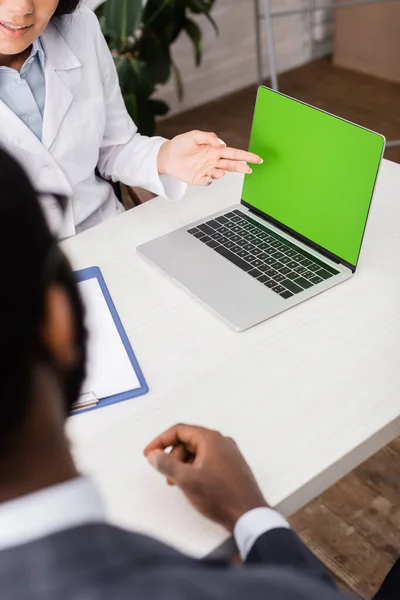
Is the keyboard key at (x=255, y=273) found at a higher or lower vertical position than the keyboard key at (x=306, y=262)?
lower

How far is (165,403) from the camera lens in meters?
0.99

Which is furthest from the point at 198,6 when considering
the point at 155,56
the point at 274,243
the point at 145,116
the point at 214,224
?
the point at 274,243

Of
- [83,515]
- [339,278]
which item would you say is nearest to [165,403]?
[339,278]

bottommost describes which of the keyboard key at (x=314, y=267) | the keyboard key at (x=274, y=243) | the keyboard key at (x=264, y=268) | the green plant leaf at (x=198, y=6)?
the green plant leaf at (x=198, y=6)

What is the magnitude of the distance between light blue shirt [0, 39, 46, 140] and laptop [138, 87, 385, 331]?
1.28 ft

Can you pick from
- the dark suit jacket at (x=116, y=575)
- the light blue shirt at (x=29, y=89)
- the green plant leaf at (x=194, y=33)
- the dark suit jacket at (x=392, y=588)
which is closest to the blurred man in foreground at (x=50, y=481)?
the dark suit jacket at (x=116, y=575)

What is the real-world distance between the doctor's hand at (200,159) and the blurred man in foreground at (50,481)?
0.82 meters

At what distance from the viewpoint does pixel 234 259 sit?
49.4 inches

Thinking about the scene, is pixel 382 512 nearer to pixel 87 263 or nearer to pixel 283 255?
pixel 283 255

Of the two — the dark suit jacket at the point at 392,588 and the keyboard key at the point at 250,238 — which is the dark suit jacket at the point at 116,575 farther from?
the keyboard key at the point at 250,238

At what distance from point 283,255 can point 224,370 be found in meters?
0.29

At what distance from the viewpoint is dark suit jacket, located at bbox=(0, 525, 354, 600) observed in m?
0.44

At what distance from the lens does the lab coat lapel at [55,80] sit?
1465 millimetres

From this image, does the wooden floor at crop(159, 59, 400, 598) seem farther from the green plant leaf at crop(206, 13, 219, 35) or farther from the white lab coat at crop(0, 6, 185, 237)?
the green plant leaf at crop(206, 13, 219, 35)
